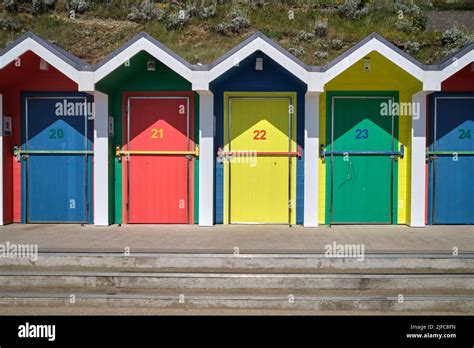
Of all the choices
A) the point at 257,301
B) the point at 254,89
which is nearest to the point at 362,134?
the point at 254,89

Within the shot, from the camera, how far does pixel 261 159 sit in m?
9.94

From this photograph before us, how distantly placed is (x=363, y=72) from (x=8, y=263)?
25.3ft

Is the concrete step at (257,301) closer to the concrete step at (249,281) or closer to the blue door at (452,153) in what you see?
the concrete step at (249,281)

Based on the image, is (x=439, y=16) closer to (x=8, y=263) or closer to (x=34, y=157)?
(x=34, y=157)

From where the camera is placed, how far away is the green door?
32.3ft

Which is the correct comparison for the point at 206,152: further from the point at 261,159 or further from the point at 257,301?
the point at 257,301

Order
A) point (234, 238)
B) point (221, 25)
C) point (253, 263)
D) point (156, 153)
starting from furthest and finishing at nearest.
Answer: point (221, 25) → point (156, 153) → point (234, 238) → point (253, 263)

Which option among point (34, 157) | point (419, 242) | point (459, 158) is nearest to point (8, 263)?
point (34, 157)

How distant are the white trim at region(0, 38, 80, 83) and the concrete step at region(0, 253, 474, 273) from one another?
4.01 metres

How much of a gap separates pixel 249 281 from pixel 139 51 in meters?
5.18

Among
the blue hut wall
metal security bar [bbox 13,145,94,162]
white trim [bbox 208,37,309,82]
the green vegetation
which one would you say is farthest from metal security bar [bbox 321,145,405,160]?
the green vegetation

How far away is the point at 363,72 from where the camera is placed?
9727 millimetres
